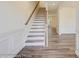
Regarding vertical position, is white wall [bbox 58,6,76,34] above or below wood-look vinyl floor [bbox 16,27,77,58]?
above

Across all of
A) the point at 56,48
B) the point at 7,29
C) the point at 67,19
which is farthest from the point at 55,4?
the point at 7,29

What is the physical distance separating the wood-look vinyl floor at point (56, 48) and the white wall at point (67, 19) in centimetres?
11

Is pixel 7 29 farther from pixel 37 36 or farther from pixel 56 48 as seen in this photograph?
pixel 56 48

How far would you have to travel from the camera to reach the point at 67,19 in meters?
2.36

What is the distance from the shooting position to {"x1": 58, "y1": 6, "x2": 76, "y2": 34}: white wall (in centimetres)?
227

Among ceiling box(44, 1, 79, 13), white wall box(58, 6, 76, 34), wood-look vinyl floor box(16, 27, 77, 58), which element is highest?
ceiling box(44, 1, 79, 13)

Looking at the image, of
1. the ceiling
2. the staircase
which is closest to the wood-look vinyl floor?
the staircase

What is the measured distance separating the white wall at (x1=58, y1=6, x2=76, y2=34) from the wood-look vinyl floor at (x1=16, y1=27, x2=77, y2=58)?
0.11 m

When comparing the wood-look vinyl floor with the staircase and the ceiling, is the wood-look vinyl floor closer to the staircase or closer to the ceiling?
the staircase

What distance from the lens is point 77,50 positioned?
250cm

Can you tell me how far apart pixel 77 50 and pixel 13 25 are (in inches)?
47.9

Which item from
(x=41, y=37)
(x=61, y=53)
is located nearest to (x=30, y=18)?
(x=41, y=37)

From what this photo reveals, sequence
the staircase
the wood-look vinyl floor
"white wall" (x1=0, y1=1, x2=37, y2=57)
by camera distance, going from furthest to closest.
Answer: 1. the staircase
2. the wood-look vinyl floor
3. "white wall" (x1=0, y1=1, x2=37, y2=57)

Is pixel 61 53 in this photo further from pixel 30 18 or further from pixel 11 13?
pixel 30 18
